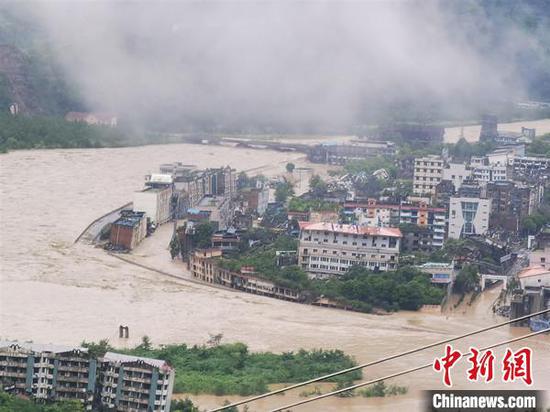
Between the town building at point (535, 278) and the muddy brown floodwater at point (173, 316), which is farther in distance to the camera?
the town building at point (535, 278)

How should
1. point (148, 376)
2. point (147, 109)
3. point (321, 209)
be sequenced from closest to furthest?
point (148, 376)
point (321, 209)
point (147, 109)

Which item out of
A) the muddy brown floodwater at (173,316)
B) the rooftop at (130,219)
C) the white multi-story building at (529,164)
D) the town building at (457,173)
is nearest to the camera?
the muddy brown floodwater at (173,316)

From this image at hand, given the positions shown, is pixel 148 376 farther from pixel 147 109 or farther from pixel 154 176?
pixel 147 109

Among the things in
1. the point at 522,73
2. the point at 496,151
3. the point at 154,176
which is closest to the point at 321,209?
the point at 154,176

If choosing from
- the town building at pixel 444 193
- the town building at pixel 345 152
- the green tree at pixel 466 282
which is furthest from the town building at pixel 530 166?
the green tree at pixel 466 282

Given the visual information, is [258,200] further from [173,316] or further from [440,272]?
[173,316]

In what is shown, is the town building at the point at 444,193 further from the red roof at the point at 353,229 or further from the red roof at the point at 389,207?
the red roof at the point at 353,229

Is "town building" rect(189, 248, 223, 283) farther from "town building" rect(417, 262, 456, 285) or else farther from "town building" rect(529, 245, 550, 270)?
"town building" rect(529, 245, 550, 270)
